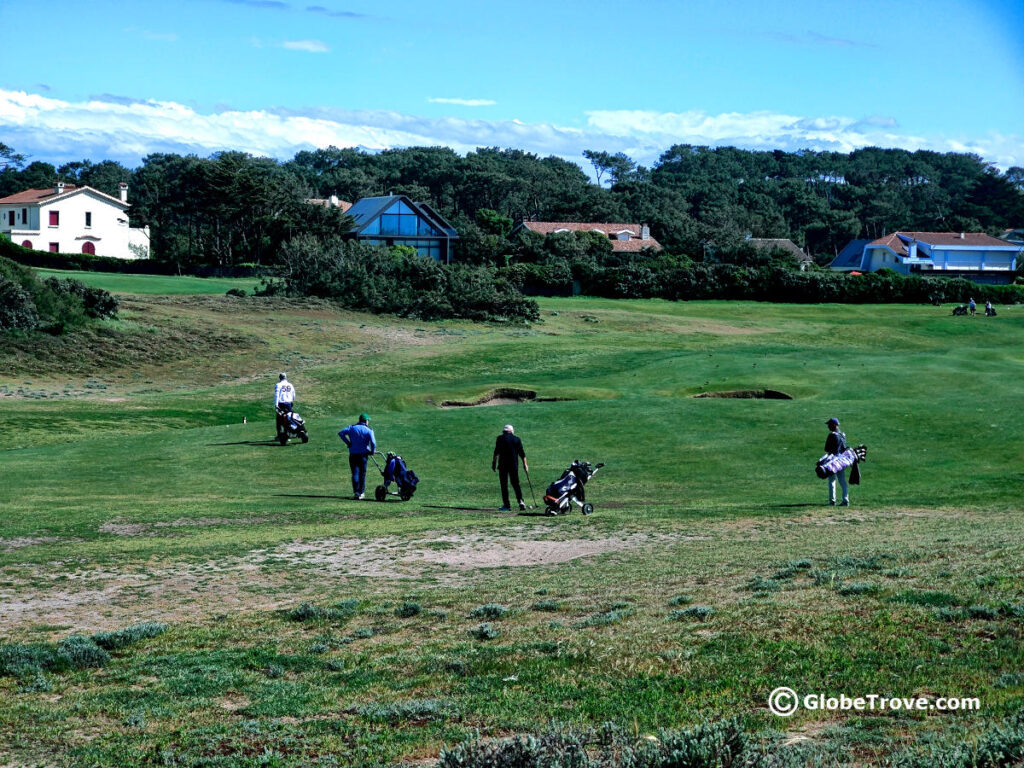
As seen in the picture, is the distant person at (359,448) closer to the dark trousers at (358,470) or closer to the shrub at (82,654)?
the dark trousers at (358,470)

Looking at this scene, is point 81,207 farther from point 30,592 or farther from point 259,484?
point 30,592

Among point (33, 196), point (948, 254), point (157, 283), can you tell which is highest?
point (33, 196)

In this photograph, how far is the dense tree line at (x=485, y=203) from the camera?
109 m

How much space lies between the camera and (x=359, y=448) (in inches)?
896

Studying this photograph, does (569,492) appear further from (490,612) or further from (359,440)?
(490,612)

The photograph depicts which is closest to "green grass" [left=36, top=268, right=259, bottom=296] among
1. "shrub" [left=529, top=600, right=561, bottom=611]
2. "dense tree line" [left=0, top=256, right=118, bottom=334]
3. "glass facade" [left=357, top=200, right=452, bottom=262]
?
"dense tree line" [left=0, top=256, right=118, bottom=334]

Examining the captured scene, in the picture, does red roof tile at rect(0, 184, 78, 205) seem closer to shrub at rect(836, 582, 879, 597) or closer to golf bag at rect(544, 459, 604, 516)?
golf bag at rect(544, 459, 604, 516)

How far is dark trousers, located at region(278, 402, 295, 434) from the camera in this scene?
2895 centimetres

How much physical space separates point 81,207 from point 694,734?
117291mm

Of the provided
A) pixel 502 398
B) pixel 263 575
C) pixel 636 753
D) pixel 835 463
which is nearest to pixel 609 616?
pixel 636 753

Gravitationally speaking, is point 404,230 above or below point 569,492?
above

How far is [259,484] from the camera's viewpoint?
80.4 ft

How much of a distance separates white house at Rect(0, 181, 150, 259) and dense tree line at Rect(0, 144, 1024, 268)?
17.1 feet

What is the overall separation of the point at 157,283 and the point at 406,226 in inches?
1504
